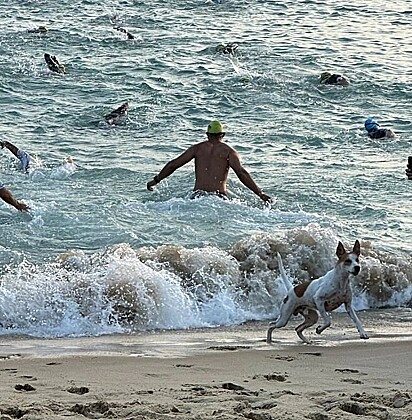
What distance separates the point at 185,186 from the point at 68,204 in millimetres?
1611

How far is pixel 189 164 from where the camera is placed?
1384 cm

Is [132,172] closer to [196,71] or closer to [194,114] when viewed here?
[194,114]

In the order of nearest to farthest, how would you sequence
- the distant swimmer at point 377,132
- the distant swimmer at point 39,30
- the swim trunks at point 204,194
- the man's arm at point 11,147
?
the swim trunks at point 204,194, the man's arm at point 11,147, the distant swimmer at point 377,132, the distant swimmer at point 39,30

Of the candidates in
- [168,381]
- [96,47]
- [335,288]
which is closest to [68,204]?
[335,288]

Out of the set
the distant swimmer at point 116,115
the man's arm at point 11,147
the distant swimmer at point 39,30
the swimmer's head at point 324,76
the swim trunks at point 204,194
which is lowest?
the swim trunks at point 204,194

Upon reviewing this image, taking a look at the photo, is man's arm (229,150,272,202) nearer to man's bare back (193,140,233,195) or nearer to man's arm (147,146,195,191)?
man's bare back (193,140,233,195)

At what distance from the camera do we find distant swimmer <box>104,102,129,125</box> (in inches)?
637

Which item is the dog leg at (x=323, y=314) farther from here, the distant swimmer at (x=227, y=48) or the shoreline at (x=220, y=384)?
the distant swimmer at (x=227, y=48)

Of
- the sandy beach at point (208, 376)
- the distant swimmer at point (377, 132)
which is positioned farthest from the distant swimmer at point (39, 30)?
the sandy beach at point (208, 376)

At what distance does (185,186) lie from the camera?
12641 mm

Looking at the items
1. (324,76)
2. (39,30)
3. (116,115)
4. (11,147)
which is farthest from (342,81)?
(11,147)

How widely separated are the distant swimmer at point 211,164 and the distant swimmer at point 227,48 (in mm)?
9806

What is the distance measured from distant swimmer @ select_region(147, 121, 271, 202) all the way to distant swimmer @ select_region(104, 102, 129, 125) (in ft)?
15.0

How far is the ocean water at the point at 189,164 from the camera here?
8938 mm
